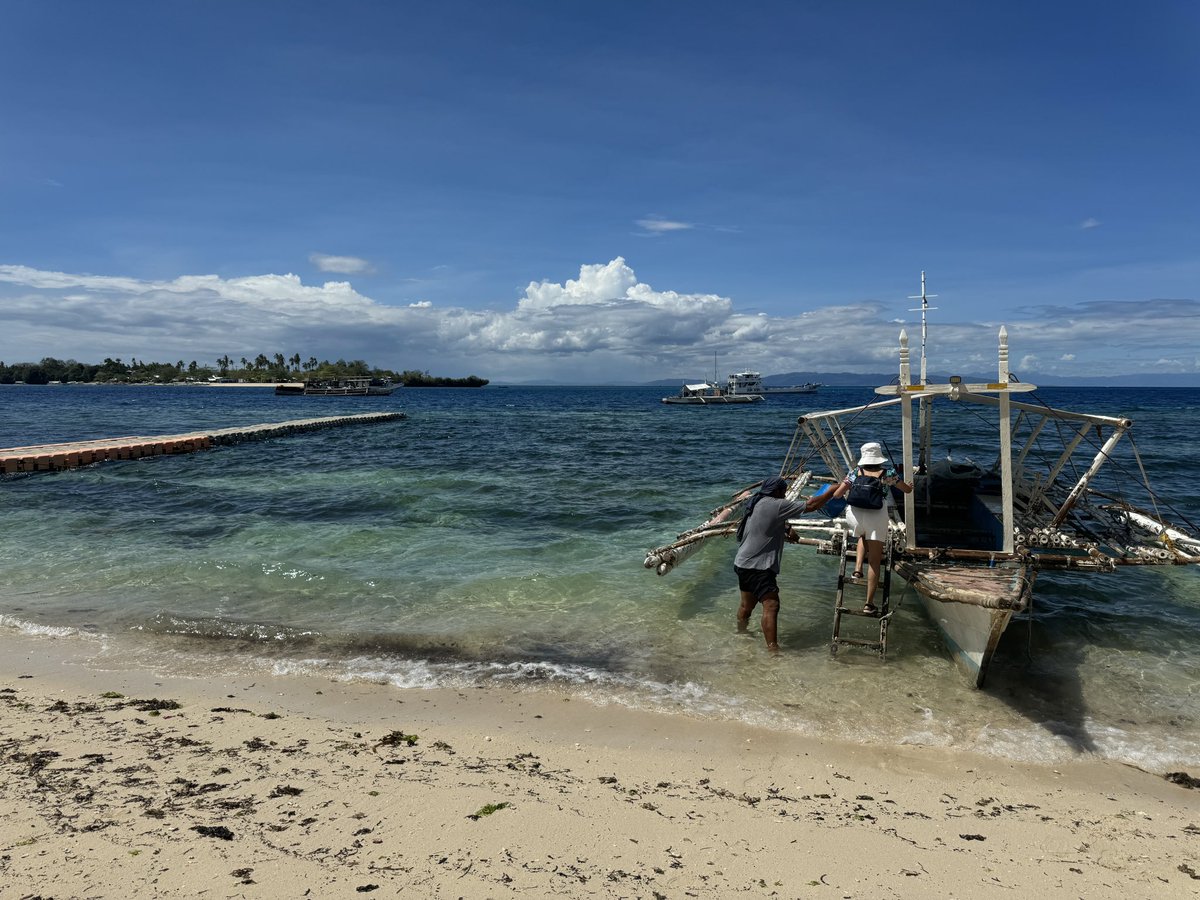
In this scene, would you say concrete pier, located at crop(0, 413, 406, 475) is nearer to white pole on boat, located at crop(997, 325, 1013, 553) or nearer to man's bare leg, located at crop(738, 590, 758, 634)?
man's bare leg, located at crop(738, 590, 758, 634)

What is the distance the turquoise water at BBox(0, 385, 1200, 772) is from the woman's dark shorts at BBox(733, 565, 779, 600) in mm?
744

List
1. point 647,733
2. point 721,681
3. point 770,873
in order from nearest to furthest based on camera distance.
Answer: point 770,873, point 647,733, point 721,681

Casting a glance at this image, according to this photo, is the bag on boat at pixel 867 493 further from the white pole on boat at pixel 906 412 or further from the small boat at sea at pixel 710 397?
the small boat at sea at pixel 710 397

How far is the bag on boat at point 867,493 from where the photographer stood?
854cm

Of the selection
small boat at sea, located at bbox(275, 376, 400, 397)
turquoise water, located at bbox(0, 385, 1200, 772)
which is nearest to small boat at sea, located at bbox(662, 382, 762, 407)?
small boat at sea, located at bbox(275, 376, 400, 397)

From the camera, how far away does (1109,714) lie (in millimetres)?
7297

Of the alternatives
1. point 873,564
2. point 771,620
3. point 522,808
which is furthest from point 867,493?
point 522,808

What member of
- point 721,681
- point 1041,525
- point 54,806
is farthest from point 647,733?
point 1041,525

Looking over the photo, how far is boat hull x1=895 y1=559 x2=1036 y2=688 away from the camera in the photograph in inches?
275

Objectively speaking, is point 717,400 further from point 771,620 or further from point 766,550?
point 771,620

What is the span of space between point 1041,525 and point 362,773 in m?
10.3

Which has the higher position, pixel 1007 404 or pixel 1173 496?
pixel 1007 404

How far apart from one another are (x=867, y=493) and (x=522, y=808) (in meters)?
5.60

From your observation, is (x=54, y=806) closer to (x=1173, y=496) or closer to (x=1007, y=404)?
(x=1007, y=404)
